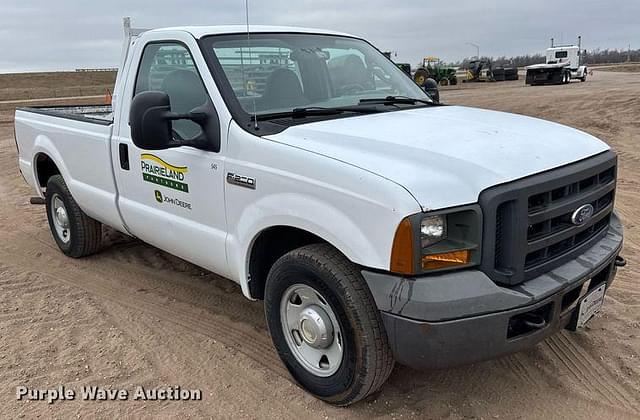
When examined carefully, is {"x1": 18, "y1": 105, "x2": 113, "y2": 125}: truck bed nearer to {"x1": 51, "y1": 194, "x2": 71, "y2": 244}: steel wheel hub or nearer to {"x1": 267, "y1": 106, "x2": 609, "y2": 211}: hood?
{"x1": 51, "y1": 194, "x2": 71, "y2": 244}: steel wheel hub

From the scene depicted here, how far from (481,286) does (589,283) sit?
0.88 meters

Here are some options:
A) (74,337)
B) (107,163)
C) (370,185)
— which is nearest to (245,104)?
(370,185)

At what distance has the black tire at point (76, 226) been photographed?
5324 mm

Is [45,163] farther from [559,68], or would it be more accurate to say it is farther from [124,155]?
[559,68]

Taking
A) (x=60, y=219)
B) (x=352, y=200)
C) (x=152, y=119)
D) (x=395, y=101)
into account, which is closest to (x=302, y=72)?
(x=395, y=101)

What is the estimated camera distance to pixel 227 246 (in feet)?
11.4

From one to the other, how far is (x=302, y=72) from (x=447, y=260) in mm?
1855

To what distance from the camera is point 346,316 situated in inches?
110

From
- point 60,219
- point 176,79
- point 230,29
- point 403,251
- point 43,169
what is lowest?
point 60,219

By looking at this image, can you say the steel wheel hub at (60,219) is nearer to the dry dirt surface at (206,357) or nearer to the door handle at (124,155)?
the dry dirt surface at (206,357)

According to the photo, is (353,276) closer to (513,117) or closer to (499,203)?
(499,203)

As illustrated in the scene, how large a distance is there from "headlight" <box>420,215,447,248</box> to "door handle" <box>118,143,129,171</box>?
8.13 feet

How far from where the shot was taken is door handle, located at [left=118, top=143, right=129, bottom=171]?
415cm

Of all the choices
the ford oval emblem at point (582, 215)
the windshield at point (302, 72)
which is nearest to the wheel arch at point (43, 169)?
the windshield at point (302, 72)
